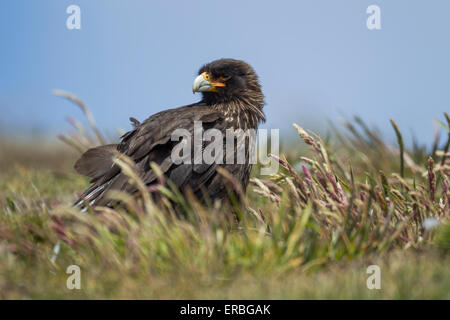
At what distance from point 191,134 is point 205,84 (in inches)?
32.5

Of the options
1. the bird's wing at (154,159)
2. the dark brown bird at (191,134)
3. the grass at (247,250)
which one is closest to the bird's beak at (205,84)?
the dark brown bird at (191,134)

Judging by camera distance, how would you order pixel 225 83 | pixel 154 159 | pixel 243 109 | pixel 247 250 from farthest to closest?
pixel 225 83
pixel 243 109
pixel 154 159
pixel 247 250

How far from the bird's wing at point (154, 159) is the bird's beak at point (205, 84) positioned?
0.26m

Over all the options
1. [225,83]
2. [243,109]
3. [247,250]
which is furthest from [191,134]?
[247,250]

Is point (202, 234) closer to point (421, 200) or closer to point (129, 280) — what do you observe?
point (129, 280)

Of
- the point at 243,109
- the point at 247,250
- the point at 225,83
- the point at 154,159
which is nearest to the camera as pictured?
the point at 247,250

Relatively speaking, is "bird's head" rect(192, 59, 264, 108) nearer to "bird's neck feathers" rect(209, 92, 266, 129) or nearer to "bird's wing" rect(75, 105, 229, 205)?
"bird's neck feathers" rect(209, 92, 266, 129)

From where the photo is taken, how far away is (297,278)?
307 cm

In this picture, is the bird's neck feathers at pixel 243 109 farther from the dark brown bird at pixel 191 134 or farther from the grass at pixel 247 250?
the grass at pixel 247 250

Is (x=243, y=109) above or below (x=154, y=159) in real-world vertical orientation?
above

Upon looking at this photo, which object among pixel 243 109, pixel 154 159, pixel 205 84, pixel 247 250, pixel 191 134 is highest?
pixel 205 84

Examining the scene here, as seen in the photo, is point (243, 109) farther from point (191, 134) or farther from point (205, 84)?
point (191, 134)

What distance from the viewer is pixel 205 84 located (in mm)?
5078
